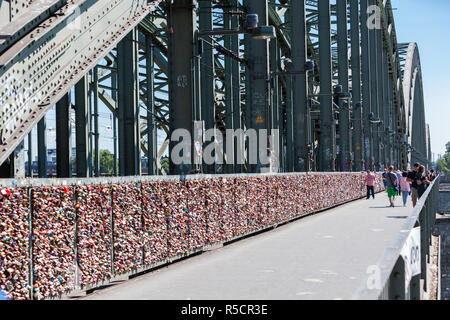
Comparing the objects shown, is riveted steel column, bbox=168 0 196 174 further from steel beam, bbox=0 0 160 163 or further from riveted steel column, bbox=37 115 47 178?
riveted steel column, bbox=37 115 47 178

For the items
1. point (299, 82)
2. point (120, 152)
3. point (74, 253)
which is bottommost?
point (74, 253)

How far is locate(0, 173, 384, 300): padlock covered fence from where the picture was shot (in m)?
7.20

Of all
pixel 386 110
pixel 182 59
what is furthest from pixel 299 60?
pixel 386 110

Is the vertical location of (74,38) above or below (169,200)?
above

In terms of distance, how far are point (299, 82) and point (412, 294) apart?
29314 millimetres

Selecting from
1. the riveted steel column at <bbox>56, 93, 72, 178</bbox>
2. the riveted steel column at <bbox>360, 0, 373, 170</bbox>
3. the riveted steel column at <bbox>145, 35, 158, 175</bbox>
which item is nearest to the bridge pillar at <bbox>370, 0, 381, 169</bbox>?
the riveted steel column at <bbox>360, 0, 373, 170</bbox>

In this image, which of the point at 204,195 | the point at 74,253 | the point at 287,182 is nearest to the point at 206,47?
the point at 287,182

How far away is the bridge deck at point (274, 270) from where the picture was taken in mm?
8500

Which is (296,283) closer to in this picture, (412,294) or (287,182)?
(412,294)

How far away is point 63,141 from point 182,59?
6224 millimetres

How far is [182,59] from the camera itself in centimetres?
1560

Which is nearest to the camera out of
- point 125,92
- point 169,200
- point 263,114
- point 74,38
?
point 74,38

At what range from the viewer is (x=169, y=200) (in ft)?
37.5

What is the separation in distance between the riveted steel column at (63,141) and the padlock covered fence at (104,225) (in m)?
5.92
